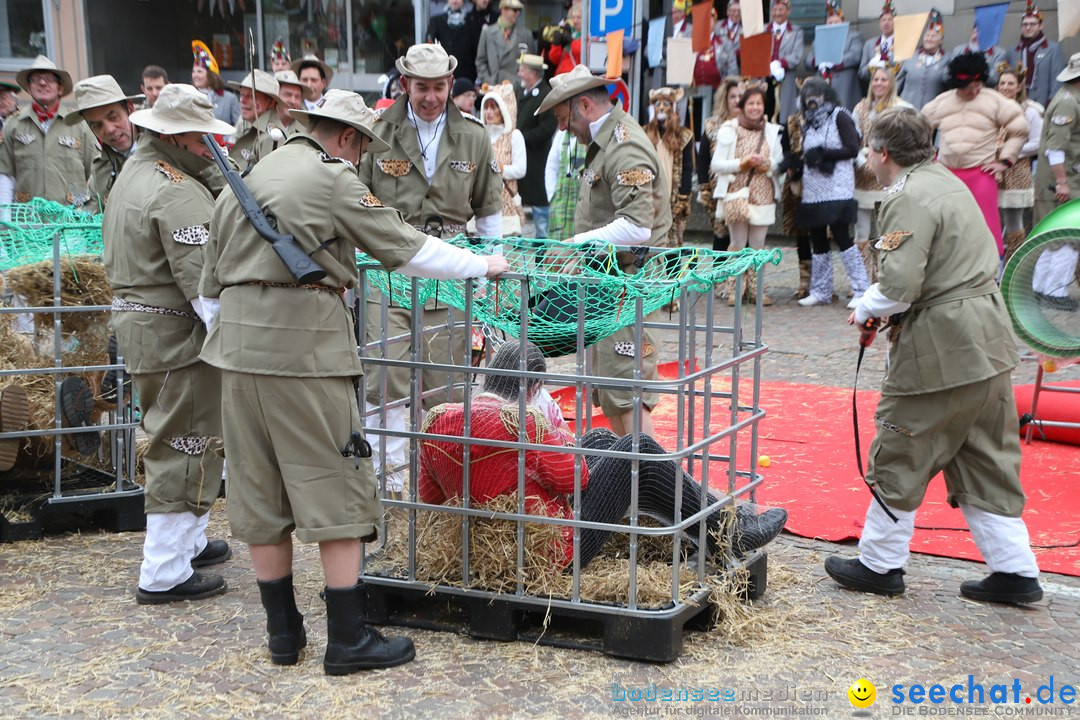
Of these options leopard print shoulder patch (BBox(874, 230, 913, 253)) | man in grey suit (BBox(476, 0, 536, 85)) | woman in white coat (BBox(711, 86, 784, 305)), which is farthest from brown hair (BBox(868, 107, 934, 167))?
man in grey suit (BBox(476, 0, 536, 85))

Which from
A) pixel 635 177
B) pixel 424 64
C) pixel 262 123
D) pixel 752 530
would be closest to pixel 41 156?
pixel 262 123

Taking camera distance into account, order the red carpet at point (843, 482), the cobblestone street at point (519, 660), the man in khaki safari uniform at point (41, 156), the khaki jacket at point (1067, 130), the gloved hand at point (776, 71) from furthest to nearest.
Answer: the gloved hand at point (776, 71), the khaki jacket at point (1067, 130), the man in khaki safari uniform at point (41, 156), the red carpet at point (843, 482), the cobblestone street at point (519, 660)

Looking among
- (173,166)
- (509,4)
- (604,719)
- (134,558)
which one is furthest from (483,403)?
(509,4)

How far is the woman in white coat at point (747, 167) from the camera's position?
11.1 metres

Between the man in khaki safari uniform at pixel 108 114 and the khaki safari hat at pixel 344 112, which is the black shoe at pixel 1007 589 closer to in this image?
the khaki safari hat at pixel 344 112

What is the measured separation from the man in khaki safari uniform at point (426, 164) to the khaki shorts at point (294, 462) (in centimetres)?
164

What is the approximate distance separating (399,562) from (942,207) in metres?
2.43

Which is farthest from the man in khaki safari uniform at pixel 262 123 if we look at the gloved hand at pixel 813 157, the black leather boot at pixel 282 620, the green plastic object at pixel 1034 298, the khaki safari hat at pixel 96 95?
the gloved hand at pixel 813 157

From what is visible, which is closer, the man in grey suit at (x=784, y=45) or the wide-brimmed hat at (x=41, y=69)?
the wide-brimmed hat at (x=41, y=69)

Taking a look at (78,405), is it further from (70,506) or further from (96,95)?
(96,95)

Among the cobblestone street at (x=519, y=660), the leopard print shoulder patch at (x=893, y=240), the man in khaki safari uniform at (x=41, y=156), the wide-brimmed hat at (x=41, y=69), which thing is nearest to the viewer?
the cobblestone street at (x=519, y=660)

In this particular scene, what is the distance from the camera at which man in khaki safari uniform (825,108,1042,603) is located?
4449 millimetres

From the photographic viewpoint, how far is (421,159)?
230 inches

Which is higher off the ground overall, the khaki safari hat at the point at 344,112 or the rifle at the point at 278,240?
the khaki safari hat at the point at 344,112
